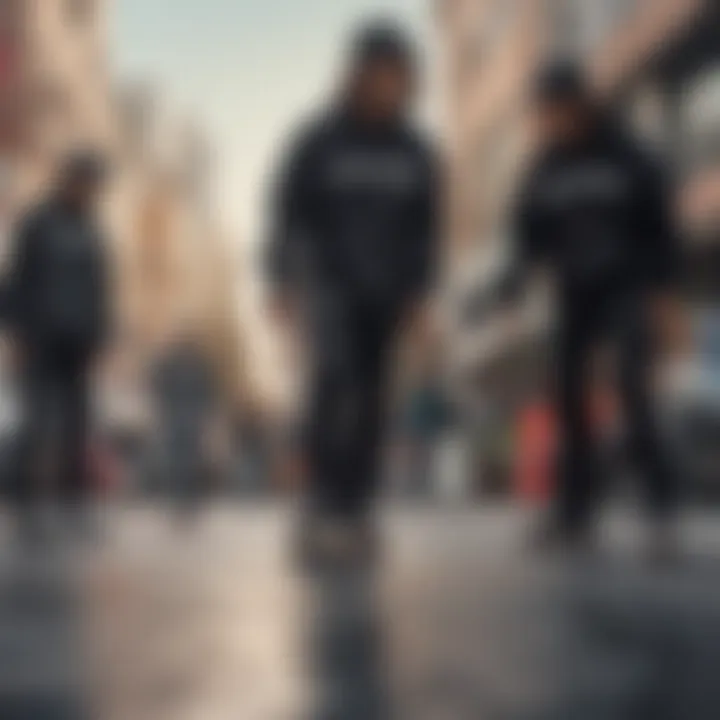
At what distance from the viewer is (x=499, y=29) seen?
4634 centimetres

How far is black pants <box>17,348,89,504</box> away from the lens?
848 cm

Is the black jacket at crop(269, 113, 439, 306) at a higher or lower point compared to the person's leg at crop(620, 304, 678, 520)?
higher

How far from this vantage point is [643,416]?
709 cm

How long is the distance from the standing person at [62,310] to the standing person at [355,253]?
5.07ft

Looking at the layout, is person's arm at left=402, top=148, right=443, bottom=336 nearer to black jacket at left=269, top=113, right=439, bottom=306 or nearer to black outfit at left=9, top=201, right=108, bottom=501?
black jacket at left=269, top=113, right=439, bottom=306

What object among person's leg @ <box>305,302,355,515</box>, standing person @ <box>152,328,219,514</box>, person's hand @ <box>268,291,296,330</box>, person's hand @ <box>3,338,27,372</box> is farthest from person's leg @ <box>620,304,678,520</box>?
standing person @ <box>152,328,219,514</box>

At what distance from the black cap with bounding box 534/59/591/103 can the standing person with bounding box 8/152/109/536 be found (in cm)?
217

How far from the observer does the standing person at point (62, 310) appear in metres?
7.89

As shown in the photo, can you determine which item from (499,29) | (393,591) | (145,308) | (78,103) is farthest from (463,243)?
(393,591)

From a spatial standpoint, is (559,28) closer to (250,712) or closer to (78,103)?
(78,103)

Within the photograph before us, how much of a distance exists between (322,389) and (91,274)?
196 centimetres

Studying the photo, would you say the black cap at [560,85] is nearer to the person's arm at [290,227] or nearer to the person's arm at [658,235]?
the person's arm at [658,235]

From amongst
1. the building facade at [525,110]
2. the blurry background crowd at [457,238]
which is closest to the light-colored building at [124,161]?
the blurry background crowd at [457,238]

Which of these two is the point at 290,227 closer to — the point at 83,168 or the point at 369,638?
the point at 83,168
